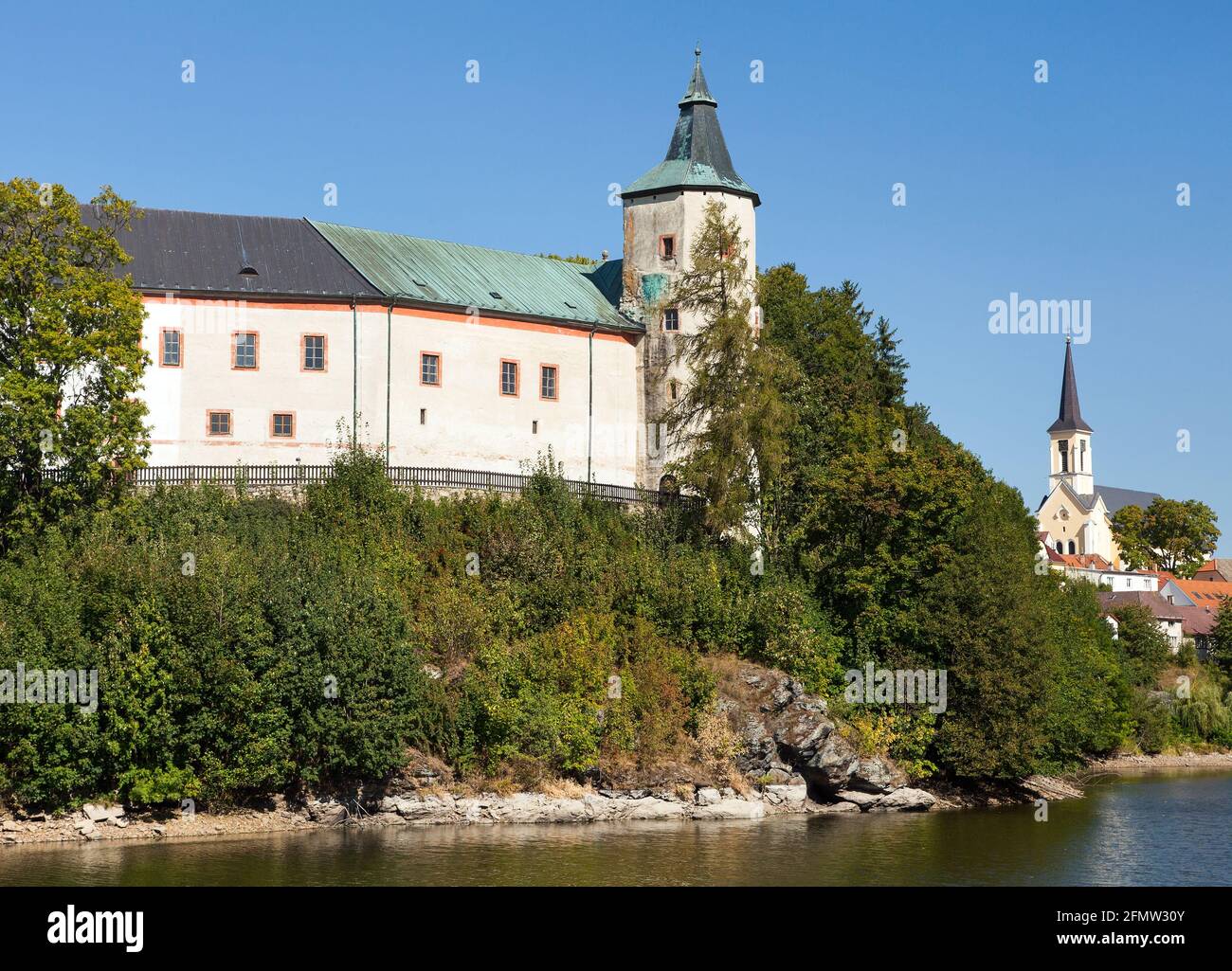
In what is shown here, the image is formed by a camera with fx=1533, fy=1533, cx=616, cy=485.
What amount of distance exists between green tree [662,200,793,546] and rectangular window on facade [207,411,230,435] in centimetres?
1453

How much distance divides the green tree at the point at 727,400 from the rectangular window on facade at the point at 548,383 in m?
4.84

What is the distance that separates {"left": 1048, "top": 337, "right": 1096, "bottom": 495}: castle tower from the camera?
485 feet

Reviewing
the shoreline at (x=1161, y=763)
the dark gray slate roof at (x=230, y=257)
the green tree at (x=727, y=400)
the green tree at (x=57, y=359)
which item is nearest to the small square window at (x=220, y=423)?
the dark gray slate roof at (x=230, y=257)

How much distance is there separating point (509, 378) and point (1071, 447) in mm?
105925

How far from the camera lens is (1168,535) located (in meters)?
127

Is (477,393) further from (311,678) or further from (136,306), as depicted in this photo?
(311,678)

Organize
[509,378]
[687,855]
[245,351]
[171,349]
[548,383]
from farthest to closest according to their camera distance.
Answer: [548,383] → [509,378] → [245,351] → [171,349] → [687,855]

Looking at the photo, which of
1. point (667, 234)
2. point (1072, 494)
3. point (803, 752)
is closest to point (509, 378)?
point (667, 234)

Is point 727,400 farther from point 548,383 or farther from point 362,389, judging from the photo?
point 362,389

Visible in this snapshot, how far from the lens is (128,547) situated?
133 feet
